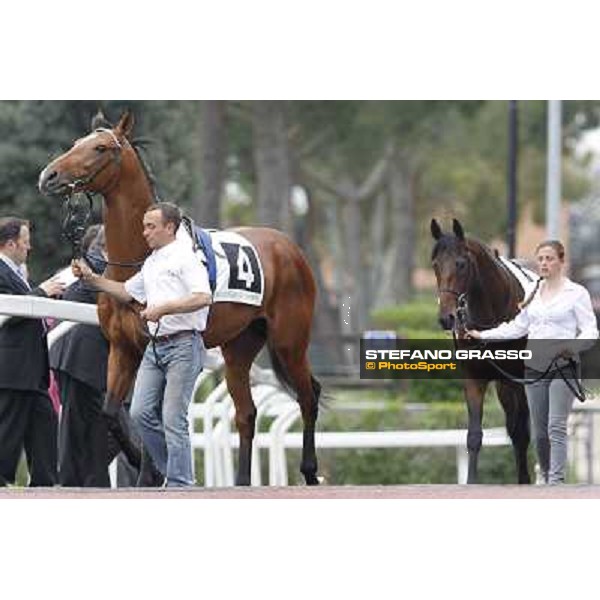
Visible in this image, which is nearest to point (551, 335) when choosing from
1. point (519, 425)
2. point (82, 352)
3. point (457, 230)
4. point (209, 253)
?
point (457, 230)

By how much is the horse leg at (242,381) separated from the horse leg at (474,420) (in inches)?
52.6

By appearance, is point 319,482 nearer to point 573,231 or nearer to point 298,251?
point 298,251

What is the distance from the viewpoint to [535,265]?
477 inches

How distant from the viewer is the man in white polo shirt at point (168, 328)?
1098 cm

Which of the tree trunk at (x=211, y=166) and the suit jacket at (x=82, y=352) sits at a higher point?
the tree trunk at (x=211, y=166)

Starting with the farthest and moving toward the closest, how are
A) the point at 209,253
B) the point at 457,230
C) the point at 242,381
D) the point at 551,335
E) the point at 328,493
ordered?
the point at 242,381 → the point at 551,335 → the point at 457,230 → the point at 209,253 → the point at 328,493

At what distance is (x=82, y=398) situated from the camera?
12.4 m

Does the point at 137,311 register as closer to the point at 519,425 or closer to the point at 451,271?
the point at 451,271

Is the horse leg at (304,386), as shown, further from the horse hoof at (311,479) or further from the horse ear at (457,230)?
the horse ear at (457,230)

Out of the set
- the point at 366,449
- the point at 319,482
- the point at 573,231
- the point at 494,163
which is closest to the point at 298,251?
the point at 319,482

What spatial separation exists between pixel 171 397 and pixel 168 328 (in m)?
0.39

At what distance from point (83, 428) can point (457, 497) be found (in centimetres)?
289

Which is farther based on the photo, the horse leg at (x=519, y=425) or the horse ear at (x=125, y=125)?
the horse leg at (x=519, y=425)

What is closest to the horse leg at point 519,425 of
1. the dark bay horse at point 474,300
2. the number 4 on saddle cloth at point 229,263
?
the dark bay horse at point 474,300
